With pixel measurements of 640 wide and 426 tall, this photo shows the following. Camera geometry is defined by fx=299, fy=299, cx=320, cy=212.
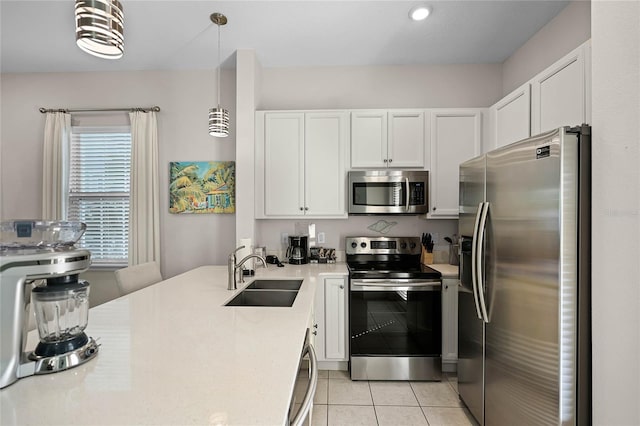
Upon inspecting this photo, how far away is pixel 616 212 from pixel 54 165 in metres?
4.52

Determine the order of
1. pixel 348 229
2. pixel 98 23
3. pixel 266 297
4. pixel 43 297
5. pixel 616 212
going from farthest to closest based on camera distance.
A: 1. pixel 348 229
2. pixel 266 297
3. pixel 616 212
4. pixel 98 23
5. pixel 43 297

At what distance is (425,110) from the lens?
2865mm

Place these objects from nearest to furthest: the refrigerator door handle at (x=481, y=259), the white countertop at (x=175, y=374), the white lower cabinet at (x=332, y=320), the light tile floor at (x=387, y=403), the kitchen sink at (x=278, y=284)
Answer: the white countertop at (x=175, y=374) → the refrigerator door handle at (x=481, y=259) → the light tile floor at (x=387, y=403) → the kitchen sink at (x=278, y=284) → the white lower cabinet at (x=332, y=320)

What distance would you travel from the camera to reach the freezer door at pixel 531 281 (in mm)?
1264

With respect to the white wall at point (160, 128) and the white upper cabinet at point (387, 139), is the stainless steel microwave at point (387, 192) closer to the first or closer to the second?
the white upper cabinet at point (387, 139)

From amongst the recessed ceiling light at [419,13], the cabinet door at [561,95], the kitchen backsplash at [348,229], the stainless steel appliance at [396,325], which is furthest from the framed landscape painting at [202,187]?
the cabinet door at [561,95]

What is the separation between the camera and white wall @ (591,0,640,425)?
3.45 ft

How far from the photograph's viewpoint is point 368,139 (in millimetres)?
2887

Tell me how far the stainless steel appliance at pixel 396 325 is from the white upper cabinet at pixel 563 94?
1.34 metres

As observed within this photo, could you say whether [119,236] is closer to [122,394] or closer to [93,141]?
[93,141]

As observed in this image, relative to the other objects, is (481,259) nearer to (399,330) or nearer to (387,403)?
(399,330)

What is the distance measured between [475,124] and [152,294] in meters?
2.99

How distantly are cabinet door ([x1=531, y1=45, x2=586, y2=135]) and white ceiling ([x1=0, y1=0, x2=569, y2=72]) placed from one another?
81cm

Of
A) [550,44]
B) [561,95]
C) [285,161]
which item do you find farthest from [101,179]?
[550,44]
